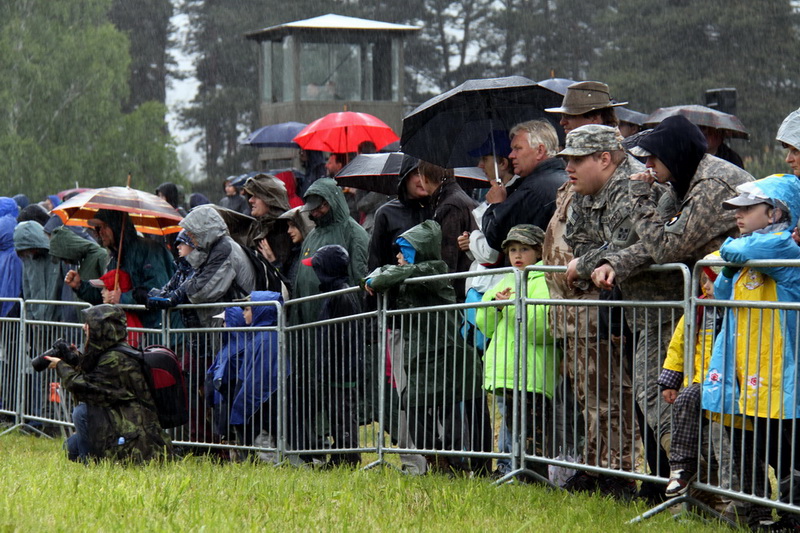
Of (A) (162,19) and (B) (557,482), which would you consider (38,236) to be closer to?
(B) (557,482)

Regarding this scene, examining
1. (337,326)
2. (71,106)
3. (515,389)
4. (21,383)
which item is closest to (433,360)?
(515,389)

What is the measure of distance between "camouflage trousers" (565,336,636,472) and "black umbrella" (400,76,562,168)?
2426mm

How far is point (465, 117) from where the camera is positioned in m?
9.25

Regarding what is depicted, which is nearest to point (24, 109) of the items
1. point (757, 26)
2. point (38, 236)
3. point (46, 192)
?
point (46, 192)

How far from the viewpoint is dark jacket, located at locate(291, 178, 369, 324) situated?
32.0 feet

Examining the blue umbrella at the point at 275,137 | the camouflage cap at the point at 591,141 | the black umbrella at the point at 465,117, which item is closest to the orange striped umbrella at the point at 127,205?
the black umbrella at the point at 465,117

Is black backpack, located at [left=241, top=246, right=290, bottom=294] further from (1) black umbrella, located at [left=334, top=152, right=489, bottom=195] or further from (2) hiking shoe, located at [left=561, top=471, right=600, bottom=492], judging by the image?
(2) hiking shoe, located at [left=561, top=471, right=600, bottom=492]

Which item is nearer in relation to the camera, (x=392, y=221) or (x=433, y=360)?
(x=433, y=360)

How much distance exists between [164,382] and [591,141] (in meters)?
3.68

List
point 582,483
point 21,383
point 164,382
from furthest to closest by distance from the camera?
point 21,383 → point 164,382 → point 582,483

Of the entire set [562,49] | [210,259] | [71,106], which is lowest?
[210,259]

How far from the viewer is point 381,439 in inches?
334

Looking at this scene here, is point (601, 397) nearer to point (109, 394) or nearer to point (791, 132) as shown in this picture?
point (791, 132)

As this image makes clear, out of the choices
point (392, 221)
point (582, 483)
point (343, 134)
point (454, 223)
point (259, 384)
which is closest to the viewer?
point (582, 483)
